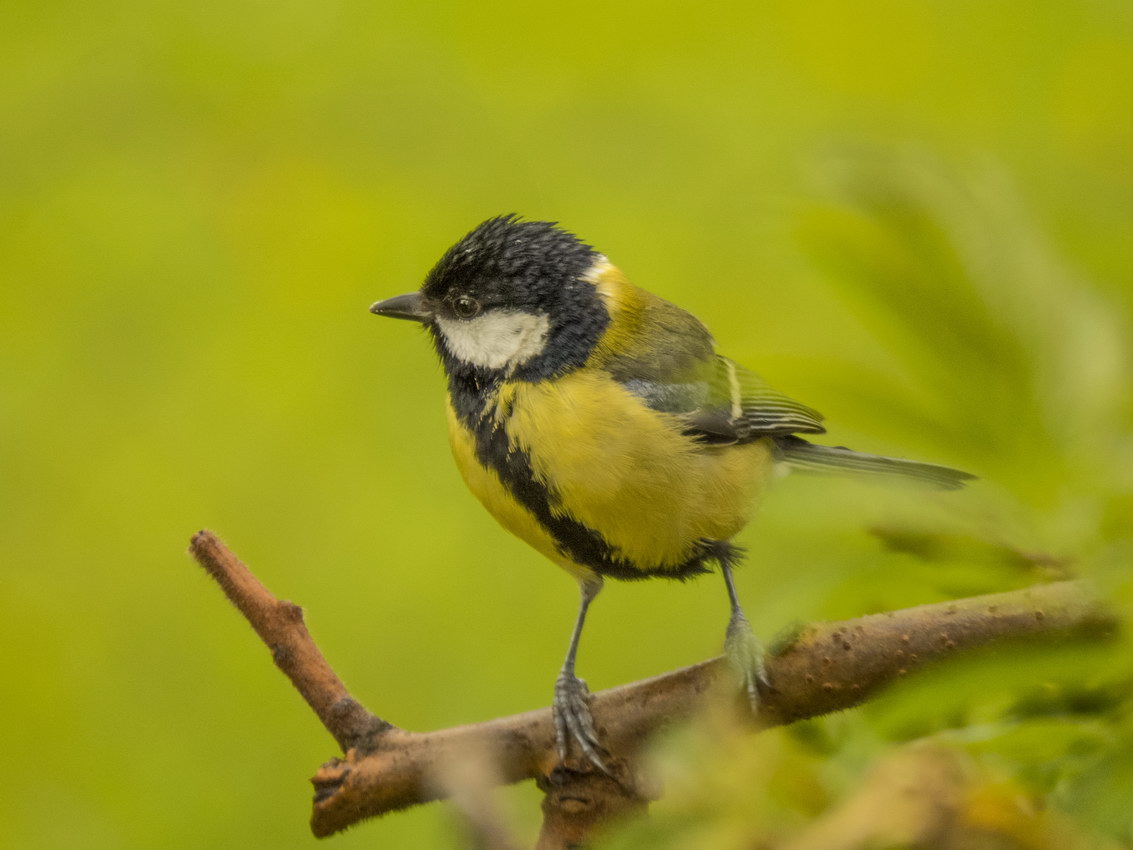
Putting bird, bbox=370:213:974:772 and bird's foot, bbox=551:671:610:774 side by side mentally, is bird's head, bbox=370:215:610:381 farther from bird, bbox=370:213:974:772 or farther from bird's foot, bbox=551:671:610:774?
bird's foot, bbox=551:671:610:774

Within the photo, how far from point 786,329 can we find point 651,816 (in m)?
1.30

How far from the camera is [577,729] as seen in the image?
29.6 inches

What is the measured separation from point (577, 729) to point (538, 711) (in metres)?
0.05

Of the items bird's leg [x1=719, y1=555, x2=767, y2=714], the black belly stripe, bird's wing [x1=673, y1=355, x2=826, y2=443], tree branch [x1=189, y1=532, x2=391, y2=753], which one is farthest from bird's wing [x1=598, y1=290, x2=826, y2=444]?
tree branch [x1=189, y1=532, x2=391, y2=753]

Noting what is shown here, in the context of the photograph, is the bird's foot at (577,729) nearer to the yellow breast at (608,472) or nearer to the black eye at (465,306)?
the yellow breast at (608,472)

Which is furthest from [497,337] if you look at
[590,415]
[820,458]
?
[820,458]

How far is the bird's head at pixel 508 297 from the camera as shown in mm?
1026

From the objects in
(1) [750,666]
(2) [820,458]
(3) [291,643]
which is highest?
(3) [291,643]

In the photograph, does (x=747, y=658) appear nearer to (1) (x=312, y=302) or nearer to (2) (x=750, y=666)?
(2) (x=750, y=666)

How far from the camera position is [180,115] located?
178 cm

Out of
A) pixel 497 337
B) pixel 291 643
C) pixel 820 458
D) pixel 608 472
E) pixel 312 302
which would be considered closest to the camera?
pixel 291 643

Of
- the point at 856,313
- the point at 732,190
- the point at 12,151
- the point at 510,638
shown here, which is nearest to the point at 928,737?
the point at 856,313

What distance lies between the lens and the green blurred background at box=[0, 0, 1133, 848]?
5.10 ft

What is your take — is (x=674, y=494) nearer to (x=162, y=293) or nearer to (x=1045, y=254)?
(x=1045, y=254)
